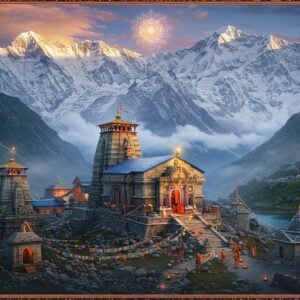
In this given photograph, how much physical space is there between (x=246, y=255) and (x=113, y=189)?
7.32 metres

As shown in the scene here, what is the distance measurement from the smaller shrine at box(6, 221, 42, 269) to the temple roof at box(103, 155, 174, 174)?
5.98m

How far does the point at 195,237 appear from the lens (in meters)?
17.4

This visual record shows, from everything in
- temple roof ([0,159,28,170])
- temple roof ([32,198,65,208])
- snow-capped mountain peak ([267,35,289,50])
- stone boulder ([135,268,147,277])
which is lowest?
stone boulder ([135,268,147,277])

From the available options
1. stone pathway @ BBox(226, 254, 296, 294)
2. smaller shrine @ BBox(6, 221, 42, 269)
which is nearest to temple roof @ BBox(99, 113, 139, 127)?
smaller shrine @ BBox(6, 221, 42, 269)

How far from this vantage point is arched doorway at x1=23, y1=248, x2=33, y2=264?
15266mm

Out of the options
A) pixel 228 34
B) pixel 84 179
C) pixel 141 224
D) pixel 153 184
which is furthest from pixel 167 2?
pixel 84 179

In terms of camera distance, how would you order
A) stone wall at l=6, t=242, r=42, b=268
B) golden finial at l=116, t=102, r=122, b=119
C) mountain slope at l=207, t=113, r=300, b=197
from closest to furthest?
stone wall at l=6, t=242, r=42, b=268 < mountain slope at l=207, t=113, r=300, b=197 < golden finial at l=116, t=102, r=122, b=119

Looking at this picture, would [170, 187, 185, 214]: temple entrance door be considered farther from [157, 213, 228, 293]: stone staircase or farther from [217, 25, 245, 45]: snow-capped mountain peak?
[217, 25, 245, 45]: snow-capped mountain peak

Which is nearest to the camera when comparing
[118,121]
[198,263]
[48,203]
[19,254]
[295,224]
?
[19,254]

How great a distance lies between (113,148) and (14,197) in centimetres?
544

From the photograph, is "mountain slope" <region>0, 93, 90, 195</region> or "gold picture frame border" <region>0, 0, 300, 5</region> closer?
"gold picture frame border" <region>0, 0, 300, 5</region>

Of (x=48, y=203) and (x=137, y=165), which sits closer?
(x=137, y=165)

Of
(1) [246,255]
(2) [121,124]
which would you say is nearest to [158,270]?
(1) [246,255]

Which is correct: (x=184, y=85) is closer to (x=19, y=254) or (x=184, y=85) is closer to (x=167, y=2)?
(x=167, y=2)
